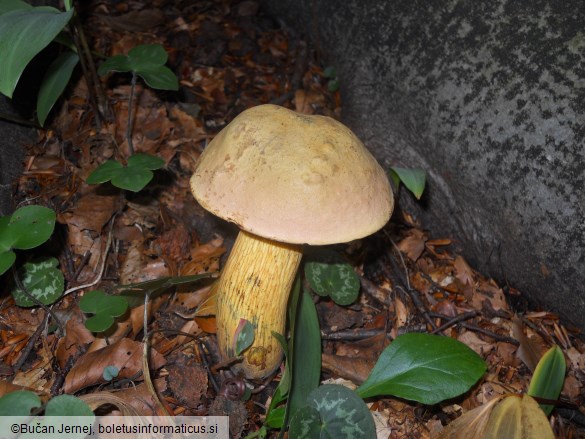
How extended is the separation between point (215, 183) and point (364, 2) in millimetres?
1556

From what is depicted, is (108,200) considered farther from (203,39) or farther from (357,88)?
(203,39)

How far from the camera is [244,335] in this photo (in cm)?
155

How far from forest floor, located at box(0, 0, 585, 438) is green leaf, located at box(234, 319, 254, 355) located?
0.19 metres

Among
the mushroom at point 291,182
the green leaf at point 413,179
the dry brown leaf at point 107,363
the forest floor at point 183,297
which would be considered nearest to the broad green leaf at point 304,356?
the forest floor at point 183,297

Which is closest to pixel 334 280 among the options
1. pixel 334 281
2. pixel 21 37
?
pixel 334 281

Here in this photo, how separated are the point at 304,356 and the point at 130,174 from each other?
0.90 metres

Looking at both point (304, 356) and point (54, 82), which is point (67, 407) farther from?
point (54, 82)

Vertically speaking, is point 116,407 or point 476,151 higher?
point 476,151

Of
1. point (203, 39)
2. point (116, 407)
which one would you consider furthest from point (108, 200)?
point (203, 39)

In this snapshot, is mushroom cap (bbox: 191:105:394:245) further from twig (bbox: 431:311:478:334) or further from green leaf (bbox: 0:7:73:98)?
twig (bbox: 431:311:478:334)

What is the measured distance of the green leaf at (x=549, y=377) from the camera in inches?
65.7

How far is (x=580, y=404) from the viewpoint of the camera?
5.92 feet

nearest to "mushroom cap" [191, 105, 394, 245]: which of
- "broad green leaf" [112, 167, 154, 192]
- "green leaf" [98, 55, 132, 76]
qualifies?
"broad green leaf" [112, 167, 154, 192]

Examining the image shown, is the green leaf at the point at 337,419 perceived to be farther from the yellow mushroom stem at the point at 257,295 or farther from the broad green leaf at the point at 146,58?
the broad green leaf at the point at 146,58
